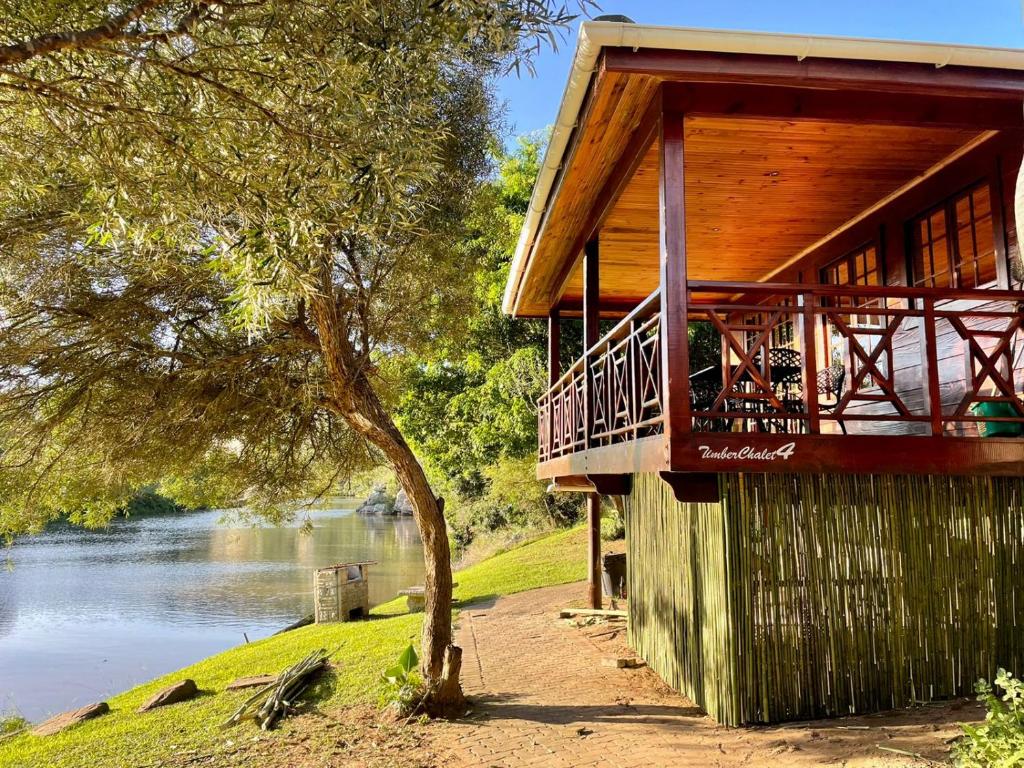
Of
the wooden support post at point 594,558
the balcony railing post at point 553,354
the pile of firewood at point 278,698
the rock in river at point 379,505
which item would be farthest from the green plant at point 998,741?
the rock in river at point 379,505

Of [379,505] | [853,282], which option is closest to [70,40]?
[853,282]

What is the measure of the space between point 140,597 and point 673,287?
20.5 meters

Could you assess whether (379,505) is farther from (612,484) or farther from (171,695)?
(612,484)

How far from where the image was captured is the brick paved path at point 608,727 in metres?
4.95

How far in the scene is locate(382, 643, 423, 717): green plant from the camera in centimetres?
713

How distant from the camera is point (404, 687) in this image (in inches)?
285

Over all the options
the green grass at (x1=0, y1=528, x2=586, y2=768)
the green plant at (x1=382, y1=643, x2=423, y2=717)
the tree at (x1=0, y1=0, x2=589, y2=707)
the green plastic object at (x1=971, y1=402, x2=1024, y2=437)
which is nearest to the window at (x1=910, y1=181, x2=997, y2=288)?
the green plastic object at (x1=971, y1=402, x2=1024, y2=437)

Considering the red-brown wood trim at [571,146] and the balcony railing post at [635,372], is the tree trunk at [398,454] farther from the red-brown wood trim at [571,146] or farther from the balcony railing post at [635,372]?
the balcony railing post at [635,372]

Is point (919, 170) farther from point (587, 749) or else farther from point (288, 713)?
point (288, 713)

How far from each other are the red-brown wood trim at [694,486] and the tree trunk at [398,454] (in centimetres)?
340

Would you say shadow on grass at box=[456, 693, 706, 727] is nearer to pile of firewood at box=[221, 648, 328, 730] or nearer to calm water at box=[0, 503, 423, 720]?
pile of firewood at box=[221, 648, 328, 730]

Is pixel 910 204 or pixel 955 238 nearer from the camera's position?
pixel 955 238

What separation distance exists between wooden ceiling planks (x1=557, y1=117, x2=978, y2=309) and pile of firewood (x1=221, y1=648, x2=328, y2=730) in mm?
5940

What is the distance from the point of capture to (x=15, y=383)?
25.8ft
